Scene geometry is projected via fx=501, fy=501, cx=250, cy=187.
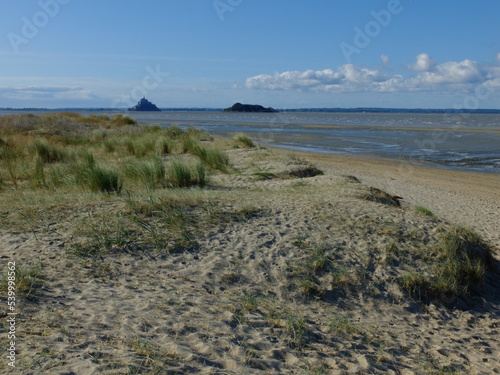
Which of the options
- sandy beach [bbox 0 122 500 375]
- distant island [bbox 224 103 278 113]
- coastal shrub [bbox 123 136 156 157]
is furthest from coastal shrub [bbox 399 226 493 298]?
distant island [bbox 224 103 278 113]

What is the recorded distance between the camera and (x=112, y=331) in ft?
13.6

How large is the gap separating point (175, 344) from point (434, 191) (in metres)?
12.3

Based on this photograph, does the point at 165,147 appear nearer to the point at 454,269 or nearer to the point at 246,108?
the point at 454,269

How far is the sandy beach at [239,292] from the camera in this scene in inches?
159

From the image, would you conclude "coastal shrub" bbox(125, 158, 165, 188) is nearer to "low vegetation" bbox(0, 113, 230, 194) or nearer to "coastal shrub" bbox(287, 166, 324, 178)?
"low vegetation" bbox(0, 113, 230, 194)

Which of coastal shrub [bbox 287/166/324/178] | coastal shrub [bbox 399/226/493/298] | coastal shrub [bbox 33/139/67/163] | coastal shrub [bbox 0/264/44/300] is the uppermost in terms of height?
→ coastal shrub [bbox 33/139/67/163]

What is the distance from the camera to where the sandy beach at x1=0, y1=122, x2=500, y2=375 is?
4051 mm

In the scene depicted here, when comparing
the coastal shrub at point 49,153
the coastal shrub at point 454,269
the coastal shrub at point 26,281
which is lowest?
the coastal shrub at point 454,269

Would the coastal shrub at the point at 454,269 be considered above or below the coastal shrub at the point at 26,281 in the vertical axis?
below

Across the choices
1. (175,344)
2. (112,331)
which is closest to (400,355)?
(175,344)

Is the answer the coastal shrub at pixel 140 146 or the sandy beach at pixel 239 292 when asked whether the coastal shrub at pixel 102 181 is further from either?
the coastal shrub at pixel 140 146

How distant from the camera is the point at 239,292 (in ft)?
18.3

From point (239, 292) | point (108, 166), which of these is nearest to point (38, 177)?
point (108, 166)

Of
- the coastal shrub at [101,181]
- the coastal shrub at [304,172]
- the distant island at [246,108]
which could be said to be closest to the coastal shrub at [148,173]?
the coastal shrub at [101,181]
